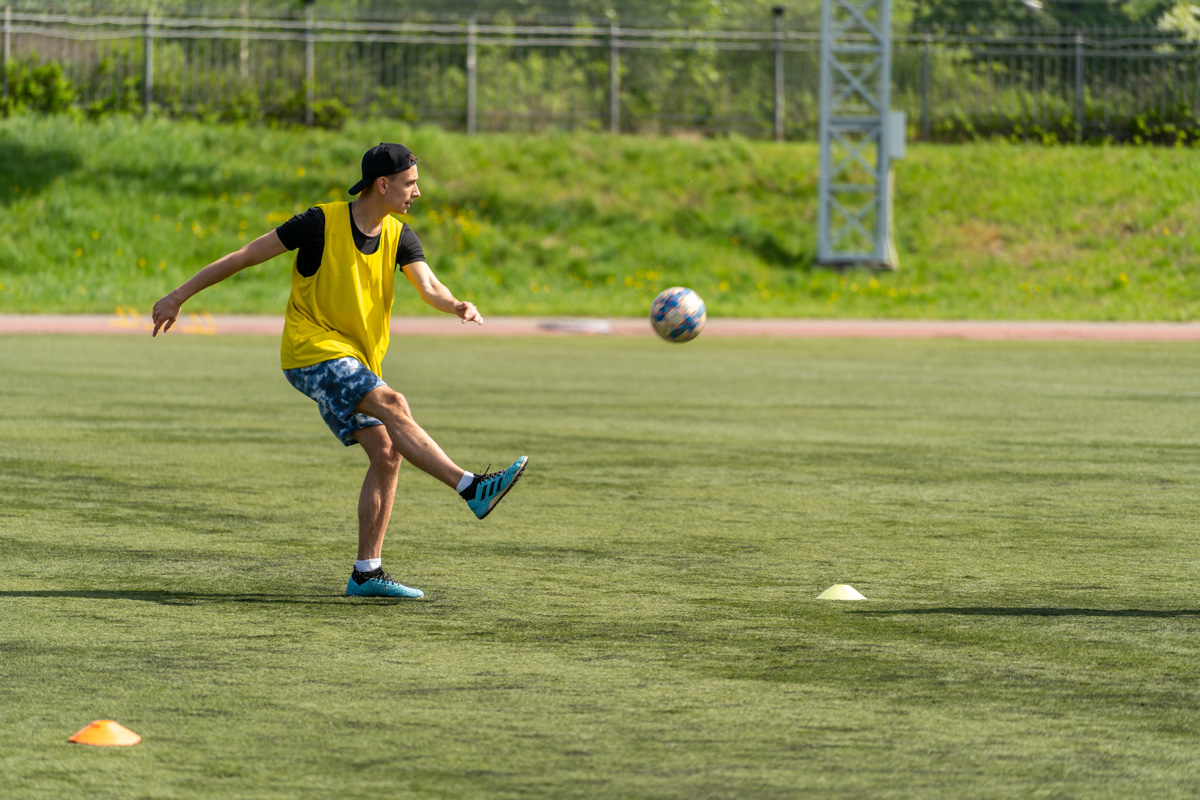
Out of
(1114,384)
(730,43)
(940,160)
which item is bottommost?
(1114,384)

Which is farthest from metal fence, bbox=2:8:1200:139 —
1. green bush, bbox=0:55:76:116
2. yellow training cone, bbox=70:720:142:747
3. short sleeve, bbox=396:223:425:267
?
yellow training cone, bbox=70:720:142:747

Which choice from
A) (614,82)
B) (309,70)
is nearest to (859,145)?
(614,82)

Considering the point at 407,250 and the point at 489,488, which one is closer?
the point at 489,488

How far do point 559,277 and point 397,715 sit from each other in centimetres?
2573

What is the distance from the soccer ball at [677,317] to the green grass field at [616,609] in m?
1.00

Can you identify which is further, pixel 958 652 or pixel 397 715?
pixel 958 652

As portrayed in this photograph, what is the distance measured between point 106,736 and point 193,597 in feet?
7.17

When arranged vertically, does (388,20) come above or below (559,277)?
above

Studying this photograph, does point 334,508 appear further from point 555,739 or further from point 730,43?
point 730,43

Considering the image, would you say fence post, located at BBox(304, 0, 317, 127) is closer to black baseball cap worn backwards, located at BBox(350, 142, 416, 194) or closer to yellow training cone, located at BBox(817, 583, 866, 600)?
black baseball cap worn backwards, located at BBox(350, 142, 416, 194)

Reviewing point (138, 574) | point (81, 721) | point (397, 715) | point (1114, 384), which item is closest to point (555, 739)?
point (397, 715)

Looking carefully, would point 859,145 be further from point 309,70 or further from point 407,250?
point 407,250

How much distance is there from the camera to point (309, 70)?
35.5 m

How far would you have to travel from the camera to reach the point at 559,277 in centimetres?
3053
